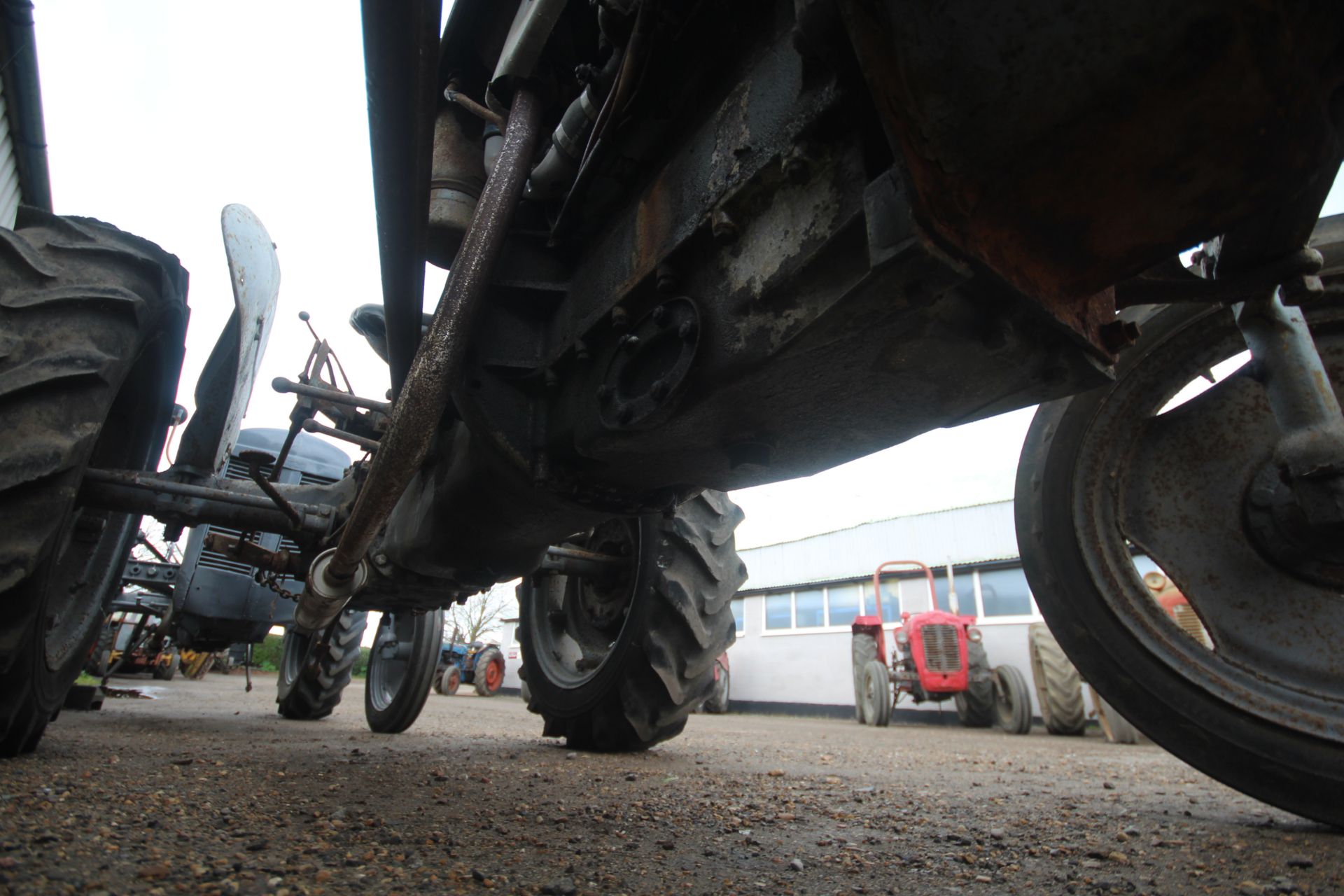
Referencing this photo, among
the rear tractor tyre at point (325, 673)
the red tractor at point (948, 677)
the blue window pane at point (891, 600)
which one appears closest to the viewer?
the rear tractor tyre at point (325, 673)

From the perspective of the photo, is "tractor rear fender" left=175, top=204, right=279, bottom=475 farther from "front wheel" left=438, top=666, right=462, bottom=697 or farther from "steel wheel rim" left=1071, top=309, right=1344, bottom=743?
"front wheel" left=438, top=666, right=462, bottom=697

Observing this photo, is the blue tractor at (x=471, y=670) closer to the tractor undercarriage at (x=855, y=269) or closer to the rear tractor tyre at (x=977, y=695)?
the rear tractor tyre at (x=977, y=695)

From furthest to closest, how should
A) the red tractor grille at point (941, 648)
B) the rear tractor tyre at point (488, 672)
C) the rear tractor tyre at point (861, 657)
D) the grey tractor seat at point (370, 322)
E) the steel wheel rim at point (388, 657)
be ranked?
the rear tractor tyre at point (488, 672)
the rear tractor tyre at point (861, 657)
the red tractor grille at point (941, 648)
the steel wheel rim at point (388, 657)
the grey tractor seat at point (370, 322)

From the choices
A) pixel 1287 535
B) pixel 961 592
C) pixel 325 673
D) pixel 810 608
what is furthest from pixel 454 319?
pixel 810 608

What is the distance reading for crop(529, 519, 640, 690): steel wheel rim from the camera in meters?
2.63

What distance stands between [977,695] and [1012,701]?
1.79 ft

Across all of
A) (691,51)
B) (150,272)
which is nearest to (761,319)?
(691,51)

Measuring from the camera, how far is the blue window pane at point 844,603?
44.5 ft

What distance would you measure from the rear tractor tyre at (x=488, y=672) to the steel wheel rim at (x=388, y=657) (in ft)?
37.3

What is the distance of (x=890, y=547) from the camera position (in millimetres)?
14234

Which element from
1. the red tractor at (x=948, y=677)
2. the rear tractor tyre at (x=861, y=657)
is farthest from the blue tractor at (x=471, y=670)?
the red tractor at (x=948, y=677)

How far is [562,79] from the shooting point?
4.06ft

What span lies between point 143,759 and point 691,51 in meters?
2.39

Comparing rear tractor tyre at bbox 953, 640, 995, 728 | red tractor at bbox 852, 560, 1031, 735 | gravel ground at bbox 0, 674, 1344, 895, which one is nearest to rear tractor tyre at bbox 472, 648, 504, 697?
red tractor at bbox 852, 560, 1031, 735
